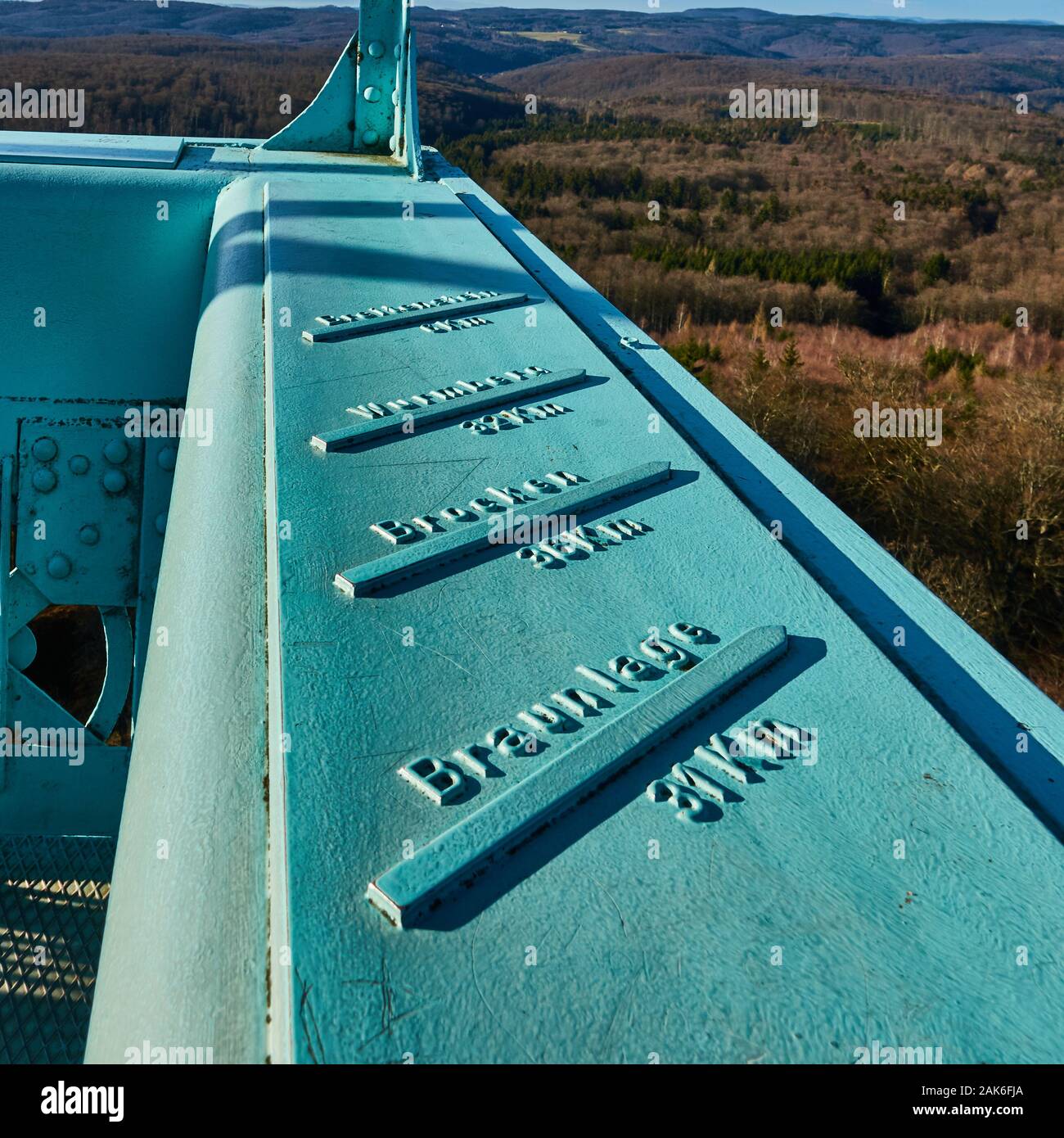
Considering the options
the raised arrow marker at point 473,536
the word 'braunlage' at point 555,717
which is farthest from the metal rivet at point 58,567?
the word 'braunlage' at point 555,717

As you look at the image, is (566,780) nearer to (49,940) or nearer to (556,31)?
(49,940)

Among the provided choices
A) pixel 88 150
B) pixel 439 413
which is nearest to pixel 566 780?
pixel 439 413

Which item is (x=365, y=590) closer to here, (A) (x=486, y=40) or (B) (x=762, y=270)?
(B) (x=762, y=270)

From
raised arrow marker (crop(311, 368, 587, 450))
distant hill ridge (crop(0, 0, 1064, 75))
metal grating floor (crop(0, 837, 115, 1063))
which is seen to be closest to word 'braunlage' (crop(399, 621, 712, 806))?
raised arrow marker (crop(311, 368, 587, 450))

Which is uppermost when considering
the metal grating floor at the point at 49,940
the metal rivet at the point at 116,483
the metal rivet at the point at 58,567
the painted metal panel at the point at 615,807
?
the painted metal panel at the point at 615,807

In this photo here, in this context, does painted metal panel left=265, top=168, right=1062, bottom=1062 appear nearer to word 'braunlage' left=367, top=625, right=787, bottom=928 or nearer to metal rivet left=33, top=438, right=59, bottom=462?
word 'braunlage' left=367, top=625, right=787, bottom=928

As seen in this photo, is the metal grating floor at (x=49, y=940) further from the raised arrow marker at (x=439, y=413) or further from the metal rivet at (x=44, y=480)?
the raised arrow marker at (x=439, y=413)
